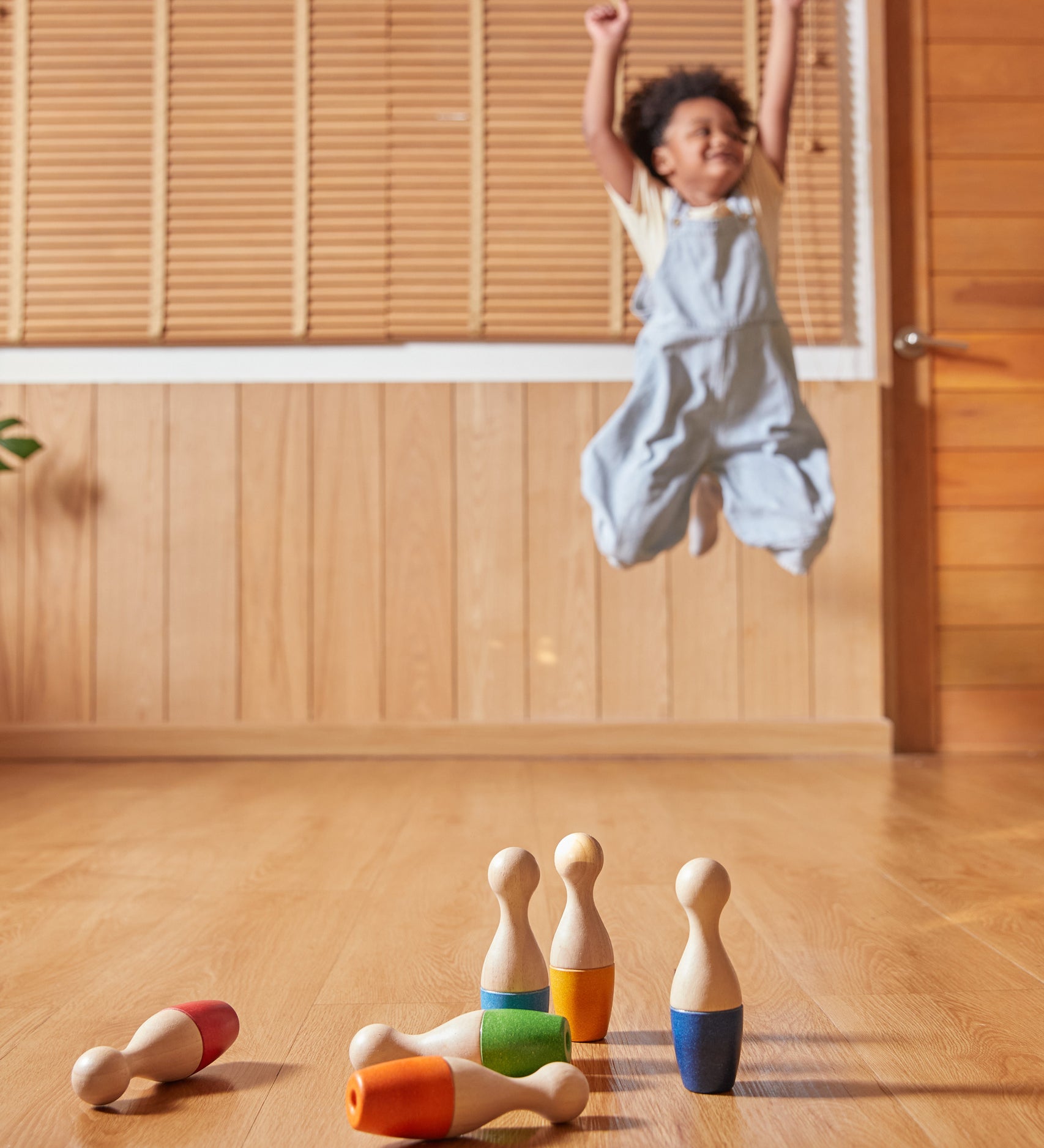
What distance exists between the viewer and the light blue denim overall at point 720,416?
6.48 ft

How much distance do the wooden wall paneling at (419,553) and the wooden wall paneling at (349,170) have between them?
0.23 metres

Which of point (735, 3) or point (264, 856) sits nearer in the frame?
point (264, 856)

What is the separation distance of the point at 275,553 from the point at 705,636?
105 cm

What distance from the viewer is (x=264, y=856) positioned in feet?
4.94

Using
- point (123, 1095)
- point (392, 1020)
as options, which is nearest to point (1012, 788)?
point (392, 1020)

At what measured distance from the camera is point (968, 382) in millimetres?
2730

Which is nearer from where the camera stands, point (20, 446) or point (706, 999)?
point (706, 999)

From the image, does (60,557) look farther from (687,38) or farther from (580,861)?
(580,861)

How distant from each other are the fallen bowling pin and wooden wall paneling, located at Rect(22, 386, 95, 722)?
2.11m

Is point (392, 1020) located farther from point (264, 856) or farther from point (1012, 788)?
point (1012, 788)

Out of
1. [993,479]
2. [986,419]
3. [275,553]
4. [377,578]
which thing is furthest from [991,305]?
[275,553]

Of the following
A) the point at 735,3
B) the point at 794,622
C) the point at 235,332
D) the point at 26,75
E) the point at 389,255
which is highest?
the point at 735,3

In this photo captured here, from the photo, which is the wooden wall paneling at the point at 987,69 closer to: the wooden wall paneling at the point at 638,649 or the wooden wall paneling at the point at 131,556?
the wooden wall paneling at the point at 638,649

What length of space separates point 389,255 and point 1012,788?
1845mm
